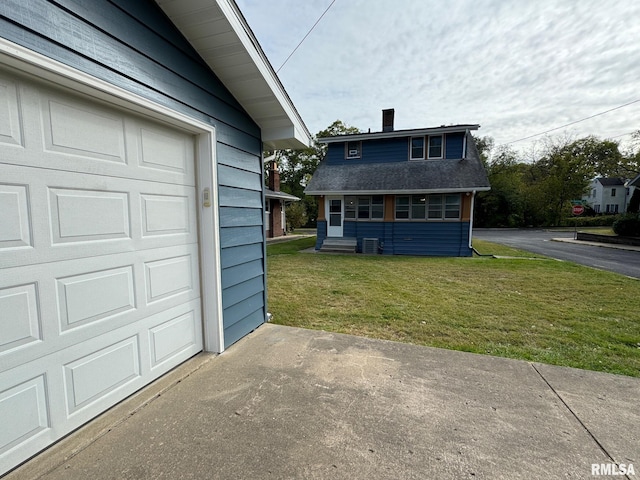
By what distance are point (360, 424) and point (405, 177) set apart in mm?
10896

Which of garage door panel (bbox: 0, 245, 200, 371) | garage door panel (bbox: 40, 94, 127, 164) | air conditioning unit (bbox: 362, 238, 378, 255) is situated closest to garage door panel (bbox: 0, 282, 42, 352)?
garage door panel (bbox: 0, 245, 200, 371)

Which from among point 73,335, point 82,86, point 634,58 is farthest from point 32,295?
point 634,58

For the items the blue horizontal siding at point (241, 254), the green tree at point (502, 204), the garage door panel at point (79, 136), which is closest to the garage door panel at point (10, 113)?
the garage door panel at point (79, 136)

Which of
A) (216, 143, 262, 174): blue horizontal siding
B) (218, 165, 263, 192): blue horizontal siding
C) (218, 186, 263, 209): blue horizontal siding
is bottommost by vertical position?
(218, 186, 263, 209): blue horizontal siding

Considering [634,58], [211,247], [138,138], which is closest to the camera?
[138,138]

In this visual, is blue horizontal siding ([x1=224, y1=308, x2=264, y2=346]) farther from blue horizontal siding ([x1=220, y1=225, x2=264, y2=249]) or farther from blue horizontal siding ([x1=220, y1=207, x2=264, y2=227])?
blue horizontal siding ([x1=220, y1=207, x2=264, y2=227])

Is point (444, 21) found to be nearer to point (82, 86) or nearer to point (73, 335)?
point (82, 86)

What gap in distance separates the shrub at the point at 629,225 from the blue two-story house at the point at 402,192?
9.61 meters

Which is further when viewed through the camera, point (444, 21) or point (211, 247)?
point (444, 21)

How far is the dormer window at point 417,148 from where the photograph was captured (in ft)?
39.6

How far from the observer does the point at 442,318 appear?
4.11 meters

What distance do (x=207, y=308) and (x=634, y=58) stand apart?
1858 centimetres

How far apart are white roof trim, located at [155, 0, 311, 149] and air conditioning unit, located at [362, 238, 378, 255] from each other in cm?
854

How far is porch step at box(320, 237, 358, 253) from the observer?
462 inches
